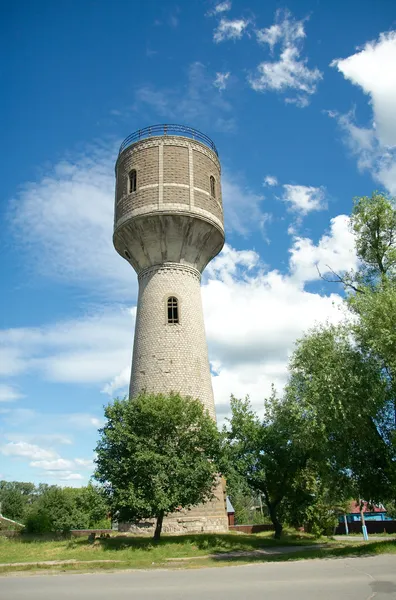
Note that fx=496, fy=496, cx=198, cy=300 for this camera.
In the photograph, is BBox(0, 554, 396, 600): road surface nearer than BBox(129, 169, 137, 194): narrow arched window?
Yes

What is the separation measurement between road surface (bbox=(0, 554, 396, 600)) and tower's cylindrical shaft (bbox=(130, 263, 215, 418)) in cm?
934

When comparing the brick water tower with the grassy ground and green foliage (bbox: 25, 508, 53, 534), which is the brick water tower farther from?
green foliage (bbox: 25, 508, 53, 534)

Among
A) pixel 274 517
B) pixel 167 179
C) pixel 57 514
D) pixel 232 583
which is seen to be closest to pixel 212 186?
pixel 167 179

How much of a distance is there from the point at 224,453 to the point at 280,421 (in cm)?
348

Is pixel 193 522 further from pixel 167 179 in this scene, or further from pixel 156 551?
pixel 167 179

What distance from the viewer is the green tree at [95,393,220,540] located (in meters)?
16.5

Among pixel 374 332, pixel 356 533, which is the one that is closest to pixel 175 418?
pixel 374 332

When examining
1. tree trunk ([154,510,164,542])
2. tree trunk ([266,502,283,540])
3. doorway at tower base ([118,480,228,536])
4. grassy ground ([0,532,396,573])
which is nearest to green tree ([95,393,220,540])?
tree trunk ([154,510,164,542])

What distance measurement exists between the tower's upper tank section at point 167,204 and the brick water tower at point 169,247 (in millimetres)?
45

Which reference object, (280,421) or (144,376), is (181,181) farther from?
(280,421)

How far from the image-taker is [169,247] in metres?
22.6

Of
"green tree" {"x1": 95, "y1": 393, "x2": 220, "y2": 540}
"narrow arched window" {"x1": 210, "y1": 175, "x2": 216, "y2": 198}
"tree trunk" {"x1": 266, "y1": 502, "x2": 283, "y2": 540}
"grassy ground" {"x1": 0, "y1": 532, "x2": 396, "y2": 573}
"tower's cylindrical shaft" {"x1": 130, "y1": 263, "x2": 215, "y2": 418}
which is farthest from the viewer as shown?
"narrow arched window" {"x1": 210, "y1": 175, "x2": 216, "y2": 198}

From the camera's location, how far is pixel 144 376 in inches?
830

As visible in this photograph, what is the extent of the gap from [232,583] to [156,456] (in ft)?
25.1
